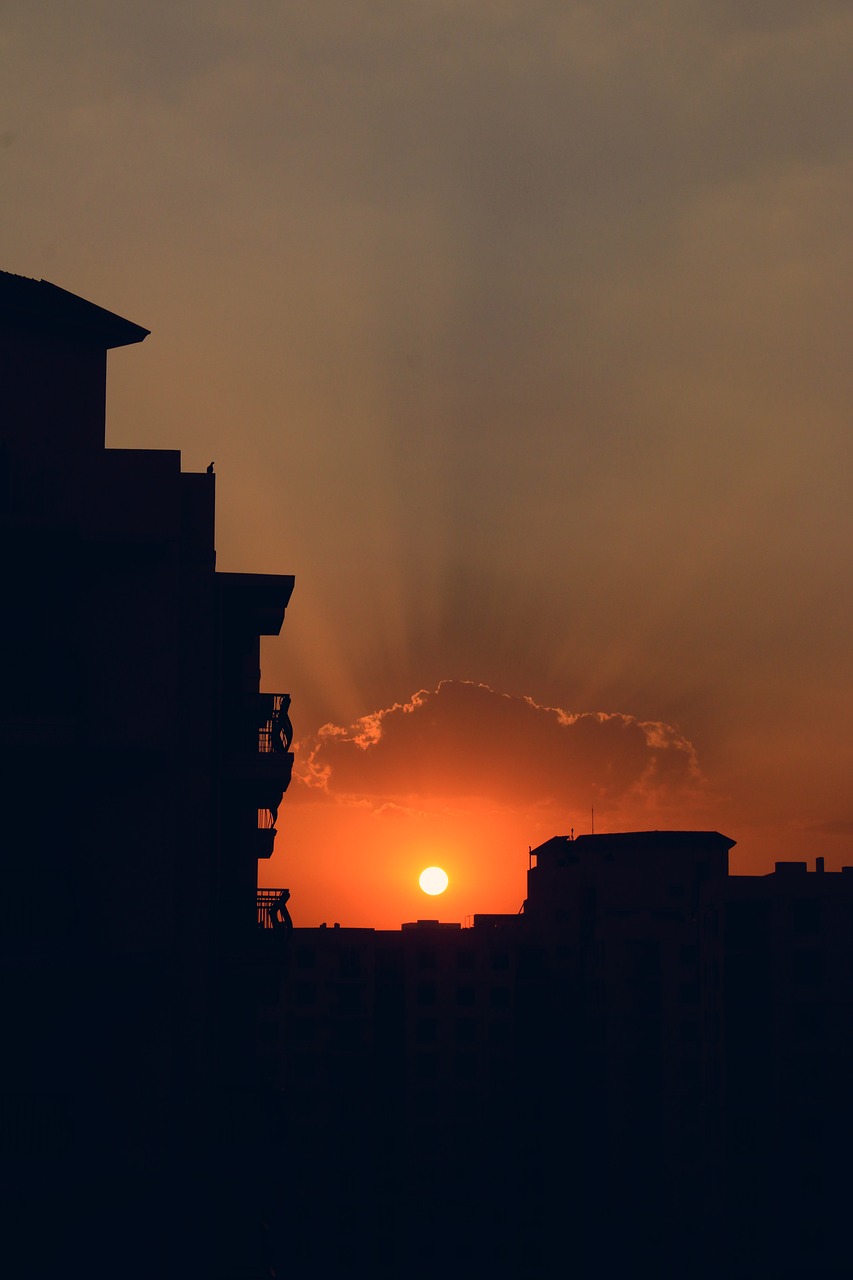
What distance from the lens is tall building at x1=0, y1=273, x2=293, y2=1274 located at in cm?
2198

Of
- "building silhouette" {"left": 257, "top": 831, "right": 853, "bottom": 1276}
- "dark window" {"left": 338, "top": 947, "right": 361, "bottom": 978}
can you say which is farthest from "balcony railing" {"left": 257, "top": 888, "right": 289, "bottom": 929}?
"dark window" {"left": 338, "top": 947, "right": 361, "bottom": 978}

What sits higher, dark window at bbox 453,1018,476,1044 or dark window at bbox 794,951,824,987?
dark window at bbox 794,951,824,987

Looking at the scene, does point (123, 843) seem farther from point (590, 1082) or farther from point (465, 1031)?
point (590, 1082)

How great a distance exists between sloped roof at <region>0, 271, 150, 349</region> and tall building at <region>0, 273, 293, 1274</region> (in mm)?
35

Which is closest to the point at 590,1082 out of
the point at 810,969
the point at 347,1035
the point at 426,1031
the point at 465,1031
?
the point at 465,1031

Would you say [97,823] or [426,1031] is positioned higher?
[97,823]

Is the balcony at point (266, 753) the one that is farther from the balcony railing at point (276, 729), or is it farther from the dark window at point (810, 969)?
the dark window at point (810, 969)

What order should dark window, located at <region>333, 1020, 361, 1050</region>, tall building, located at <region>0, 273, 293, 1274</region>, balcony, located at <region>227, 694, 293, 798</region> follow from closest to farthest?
tall building, located at <region>0, 273, 293, 1274</region> → balcony, located at <region>227, 694, 293, 798</region> → dark window, located at <region>333, 1020, 361, 1050</region>

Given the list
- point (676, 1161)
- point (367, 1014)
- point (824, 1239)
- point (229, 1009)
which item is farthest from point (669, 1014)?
point (229, 1009)

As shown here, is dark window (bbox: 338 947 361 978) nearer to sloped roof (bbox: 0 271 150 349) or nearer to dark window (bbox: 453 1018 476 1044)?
dark window (bbox: 453 1018 476 1044)

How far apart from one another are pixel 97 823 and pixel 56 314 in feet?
28.9

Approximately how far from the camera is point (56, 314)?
2395 cm

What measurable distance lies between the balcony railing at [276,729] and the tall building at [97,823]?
310cm

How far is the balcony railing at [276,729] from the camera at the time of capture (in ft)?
96.0
